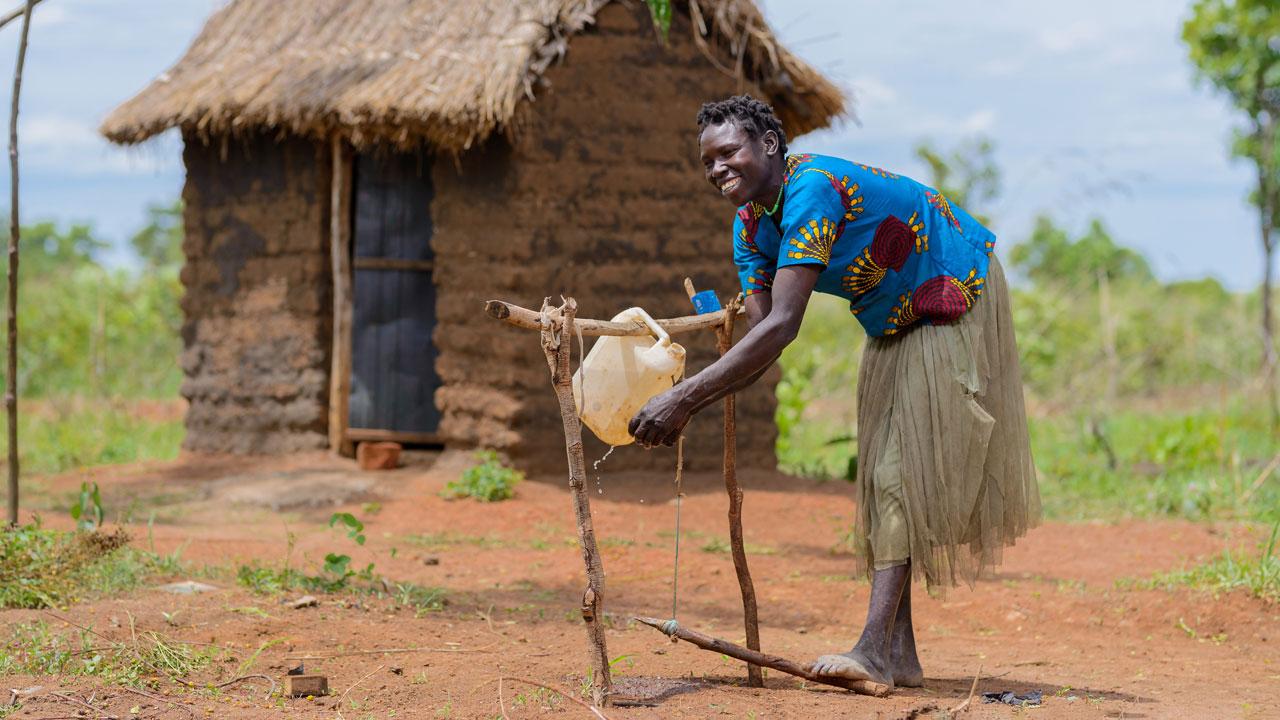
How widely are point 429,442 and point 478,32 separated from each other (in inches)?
93.0

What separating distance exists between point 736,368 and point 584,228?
13.8 feet

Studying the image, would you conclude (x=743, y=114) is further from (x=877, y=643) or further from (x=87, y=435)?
(x=87, y=435)

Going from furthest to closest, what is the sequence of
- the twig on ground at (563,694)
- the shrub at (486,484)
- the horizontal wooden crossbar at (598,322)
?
the shrub at (486,484) → the twig on ground at (563,694) → the horizontal wooden crossbar at (598,322)

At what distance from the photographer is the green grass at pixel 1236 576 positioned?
4625 millimetres

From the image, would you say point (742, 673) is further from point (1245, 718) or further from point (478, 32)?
point (478, 32)

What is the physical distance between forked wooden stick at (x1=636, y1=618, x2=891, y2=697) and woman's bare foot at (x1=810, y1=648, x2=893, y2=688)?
2cm

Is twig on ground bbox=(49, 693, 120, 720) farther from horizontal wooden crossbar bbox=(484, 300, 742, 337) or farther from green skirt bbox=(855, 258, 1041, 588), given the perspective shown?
green skirt bbox=(855, 258, 1041, 588)

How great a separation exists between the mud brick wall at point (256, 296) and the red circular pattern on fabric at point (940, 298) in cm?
497

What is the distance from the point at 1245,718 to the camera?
317 cm

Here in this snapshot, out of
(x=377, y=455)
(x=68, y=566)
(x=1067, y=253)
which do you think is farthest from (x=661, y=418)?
(x=1067, y=253)

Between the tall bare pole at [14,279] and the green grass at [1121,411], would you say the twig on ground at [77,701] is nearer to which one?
the tall bare pole at [14,279]

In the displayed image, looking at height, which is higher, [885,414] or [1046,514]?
[885,414]

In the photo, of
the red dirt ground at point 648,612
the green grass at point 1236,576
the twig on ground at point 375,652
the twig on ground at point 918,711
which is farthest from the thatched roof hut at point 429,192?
the twig on ground at point 918,711

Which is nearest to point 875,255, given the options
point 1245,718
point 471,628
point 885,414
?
point 885,414
